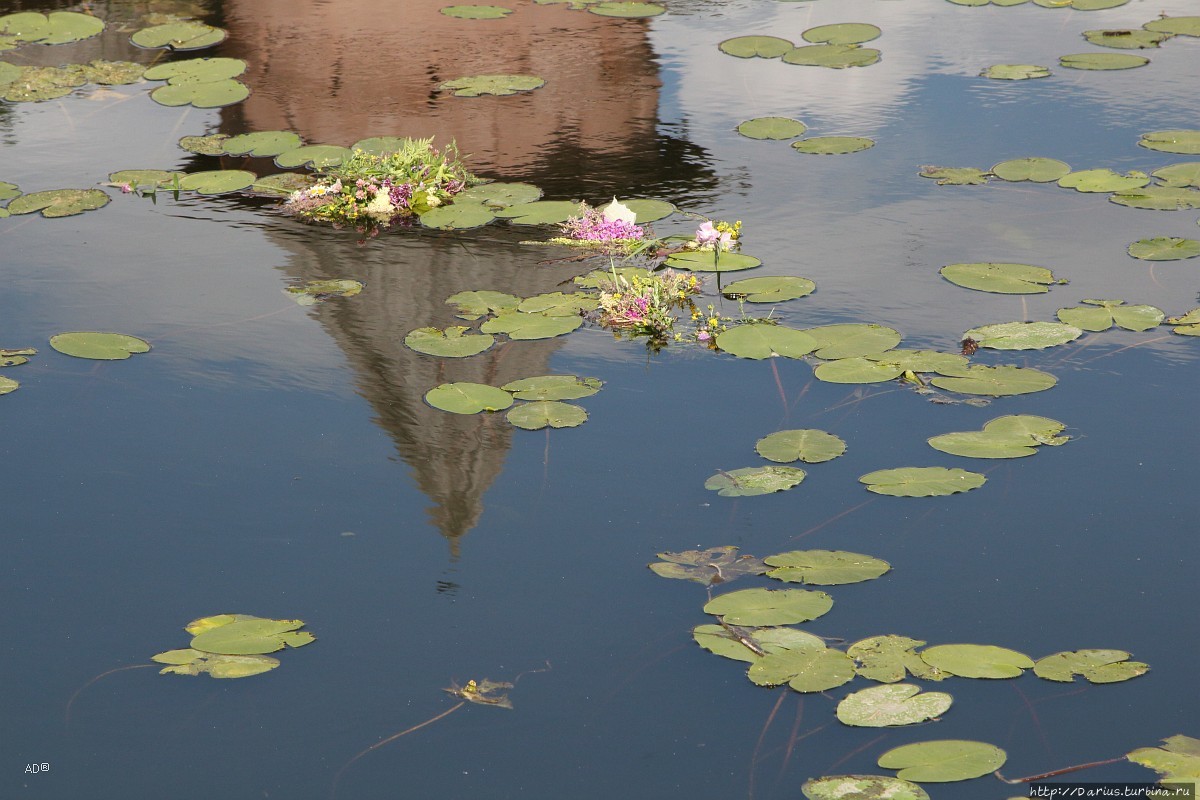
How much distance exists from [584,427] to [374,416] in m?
0.77

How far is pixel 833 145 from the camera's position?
6383 millimetres

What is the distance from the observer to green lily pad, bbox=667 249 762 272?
515cm

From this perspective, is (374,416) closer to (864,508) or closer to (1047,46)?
(864,508)

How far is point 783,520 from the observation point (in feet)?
11.7

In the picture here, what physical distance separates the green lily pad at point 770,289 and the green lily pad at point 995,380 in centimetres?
83

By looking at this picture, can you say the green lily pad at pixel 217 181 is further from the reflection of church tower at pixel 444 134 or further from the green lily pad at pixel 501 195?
the green lily pad at pixel 501 195

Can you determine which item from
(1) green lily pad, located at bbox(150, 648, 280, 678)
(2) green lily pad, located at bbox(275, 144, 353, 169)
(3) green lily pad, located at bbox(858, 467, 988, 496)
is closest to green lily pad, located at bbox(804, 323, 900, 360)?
(3) green lily pad, located at bbox(858, 467, 988, 496)

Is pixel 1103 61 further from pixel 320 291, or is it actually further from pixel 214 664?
pixel 214 664

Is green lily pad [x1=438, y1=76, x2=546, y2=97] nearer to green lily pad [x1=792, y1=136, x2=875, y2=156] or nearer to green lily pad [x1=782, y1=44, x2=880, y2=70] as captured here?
green lily pad [x1=782, y1=44, x2=880, y2=70]

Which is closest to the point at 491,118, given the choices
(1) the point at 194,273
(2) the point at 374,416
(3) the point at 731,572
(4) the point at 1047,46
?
(1) the point at 194,273

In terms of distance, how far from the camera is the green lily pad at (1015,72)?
725 cm

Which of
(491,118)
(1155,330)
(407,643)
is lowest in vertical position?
(407,643)

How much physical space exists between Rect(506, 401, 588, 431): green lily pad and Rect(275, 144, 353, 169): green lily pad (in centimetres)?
277

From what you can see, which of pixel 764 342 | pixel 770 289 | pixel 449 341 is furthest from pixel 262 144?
pixel 764 342
